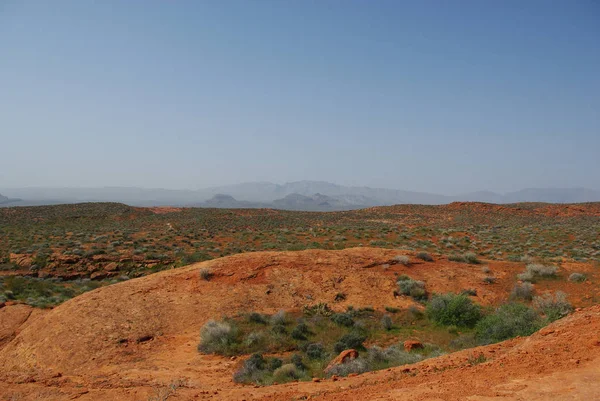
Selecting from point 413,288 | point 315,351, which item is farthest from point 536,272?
point 315,351

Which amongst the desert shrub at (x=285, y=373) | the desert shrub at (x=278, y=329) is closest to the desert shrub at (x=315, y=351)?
the desert shrub at (x=285, y=373)

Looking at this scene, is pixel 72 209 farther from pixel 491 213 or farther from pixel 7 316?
pixel 491 213

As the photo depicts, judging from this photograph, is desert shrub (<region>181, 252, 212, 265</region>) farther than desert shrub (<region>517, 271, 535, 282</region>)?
Yes

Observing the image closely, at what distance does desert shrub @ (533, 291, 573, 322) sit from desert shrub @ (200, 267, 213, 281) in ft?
37.6

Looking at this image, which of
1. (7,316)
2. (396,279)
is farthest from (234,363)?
(7,316)

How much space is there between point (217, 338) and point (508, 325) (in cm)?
779

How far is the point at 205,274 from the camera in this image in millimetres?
14453

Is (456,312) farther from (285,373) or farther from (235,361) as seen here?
(235,361)

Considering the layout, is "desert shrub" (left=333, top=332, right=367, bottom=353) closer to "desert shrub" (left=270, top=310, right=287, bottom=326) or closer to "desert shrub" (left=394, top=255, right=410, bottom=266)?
"desert shrub" (left=270, top=310, right=287, bottom=326)

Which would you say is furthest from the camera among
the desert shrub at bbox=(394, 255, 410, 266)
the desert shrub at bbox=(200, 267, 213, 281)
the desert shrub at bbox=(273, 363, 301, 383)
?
the desert shrub at bbox=(394, 255, 410, 266)

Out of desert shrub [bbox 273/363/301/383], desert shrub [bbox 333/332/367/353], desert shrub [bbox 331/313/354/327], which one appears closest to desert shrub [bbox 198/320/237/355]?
desert shrub [bbox 273/363/301/383]

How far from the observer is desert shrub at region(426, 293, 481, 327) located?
432 inches

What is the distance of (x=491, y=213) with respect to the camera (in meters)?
50.8

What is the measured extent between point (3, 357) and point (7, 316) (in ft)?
14.1
